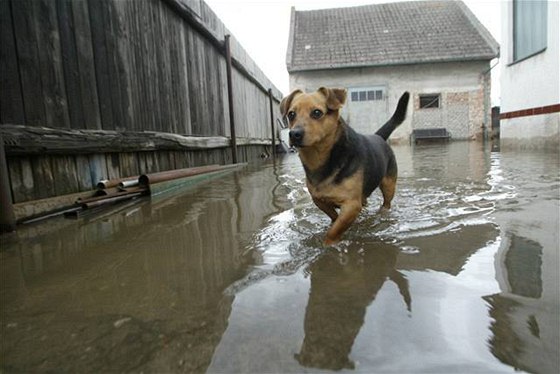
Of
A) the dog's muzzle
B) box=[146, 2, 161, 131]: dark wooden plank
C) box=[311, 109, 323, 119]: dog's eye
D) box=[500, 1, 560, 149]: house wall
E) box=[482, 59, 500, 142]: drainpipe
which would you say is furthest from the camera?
box=[482, 59, 500, 142]: drainpipe

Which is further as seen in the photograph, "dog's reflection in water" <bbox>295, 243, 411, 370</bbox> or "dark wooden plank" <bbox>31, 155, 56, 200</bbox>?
"dark wooden plank" <bbox>31, 155, 56, 200</bbox>

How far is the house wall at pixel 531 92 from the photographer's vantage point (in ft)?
25.6

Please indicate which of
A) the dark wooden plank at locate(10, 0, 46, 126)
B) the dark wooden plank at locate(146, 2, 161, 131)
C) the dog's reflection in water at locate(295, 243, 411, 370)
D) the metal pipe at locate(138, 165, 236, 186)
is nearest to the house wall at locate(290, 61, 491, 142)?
the metal pipe at locate(138, 165, 236, 186)

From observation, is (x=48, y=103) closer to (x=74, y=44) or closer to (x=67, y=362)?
(x=74, y=44)

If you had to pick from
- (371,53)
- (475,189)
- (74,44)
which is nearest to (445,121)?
(371,53)

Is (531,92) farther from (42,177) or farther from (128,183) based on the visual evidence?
(42,177)

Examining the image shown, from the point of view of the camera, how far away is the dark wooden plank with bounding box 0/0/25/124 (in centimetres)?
288

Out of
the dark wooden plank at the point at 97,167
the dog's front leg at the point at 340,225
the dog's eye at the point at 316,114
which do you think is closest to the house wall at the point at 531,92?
the dog's eye at the point at 316,114

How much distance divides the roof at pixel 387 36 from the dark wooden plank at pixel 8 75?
17544 mm

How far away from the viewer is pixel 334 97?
8.50 feet

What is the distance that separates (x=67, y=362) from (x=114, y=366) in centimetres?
15

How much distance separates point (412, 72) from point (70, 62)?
1911 centimetres

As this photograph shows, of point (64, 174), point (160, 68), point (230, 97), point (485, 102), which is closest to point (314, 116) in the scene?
point (64, 174)

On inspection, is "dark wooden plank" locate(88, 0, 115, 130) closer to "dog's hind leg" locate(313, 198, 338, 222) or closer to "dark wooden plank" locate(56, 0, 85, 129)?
"dark wooden plank" locate(56, 0, 85, 129)
